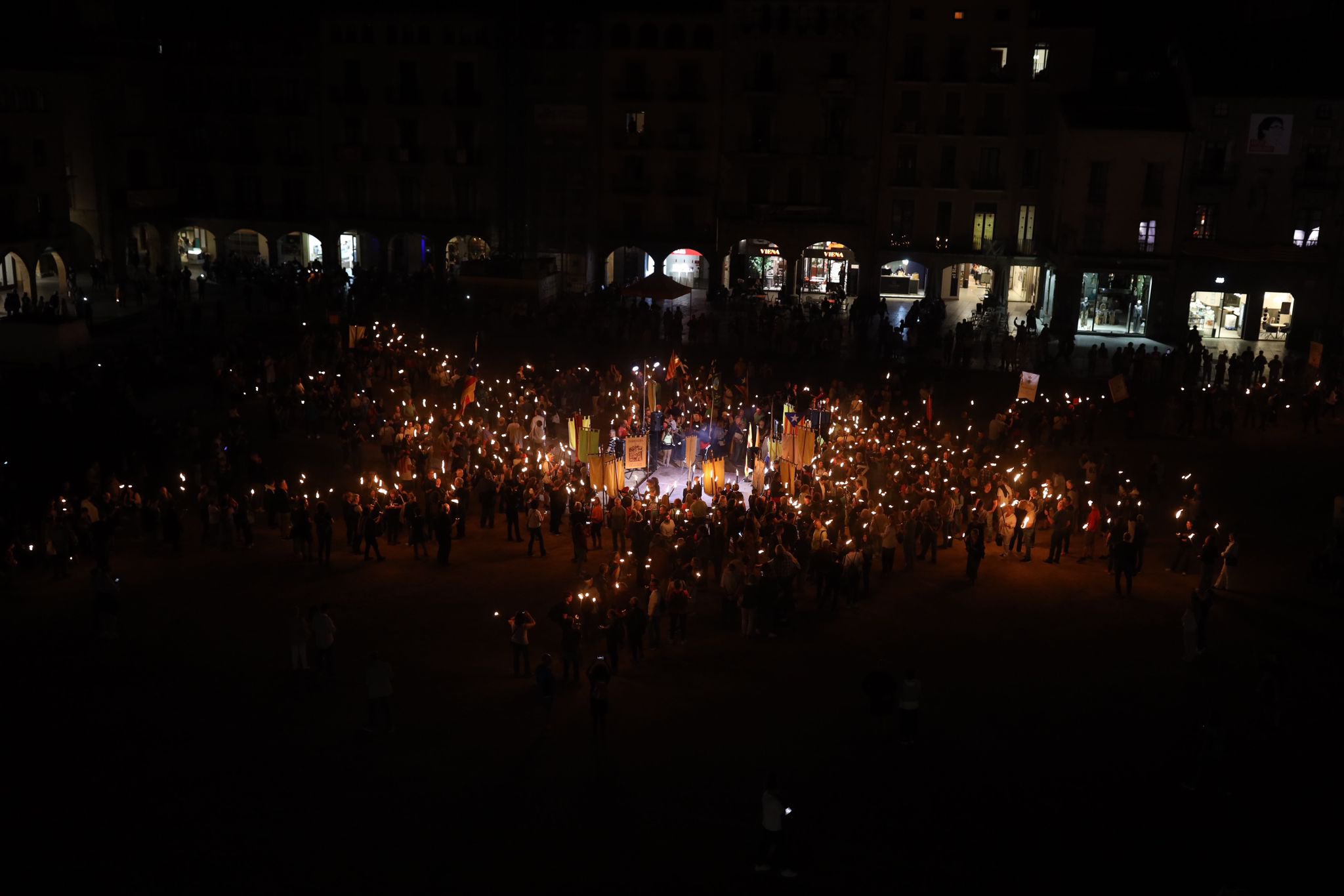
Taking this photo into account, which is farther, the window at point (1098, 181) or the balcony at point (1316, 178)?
the window at point (1098, 181)

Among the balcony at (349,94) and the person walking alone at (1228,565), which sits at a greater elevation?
the balcony at (349,94)

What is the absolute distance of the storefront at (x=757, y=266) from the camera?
54.1 metres

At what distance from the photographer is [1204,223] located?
47375 mm

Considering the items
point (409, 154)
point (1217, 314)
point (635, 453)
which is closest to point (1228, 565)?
point (635, 453)

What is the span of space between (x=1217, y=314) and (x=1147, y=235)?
3.83 metres

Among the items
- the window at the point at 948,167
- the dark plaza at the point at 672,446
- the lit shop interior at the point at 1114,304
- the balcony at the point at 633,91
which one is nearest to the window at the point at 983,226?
the dark plaza at the point at 672,446

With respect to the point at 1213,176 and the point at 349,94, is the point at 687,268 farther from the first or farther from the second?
the point at 1213,176

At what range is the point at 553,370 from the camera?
4019 cm

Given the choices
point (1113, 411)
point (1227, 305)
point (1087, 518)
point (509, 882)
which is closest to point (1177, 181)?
point (1227, 305)

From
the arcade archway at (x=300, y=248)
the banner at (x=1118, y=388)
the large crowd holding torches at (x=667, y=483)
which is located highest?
the arcade archway at (x=300, y=248)

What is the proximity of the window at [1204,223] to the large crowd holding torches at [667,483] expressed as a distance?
1360cm

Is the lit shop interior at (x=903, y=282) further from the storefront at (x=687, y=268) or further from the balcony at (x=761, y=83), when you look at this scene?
the balcony at (x=761, y=83)

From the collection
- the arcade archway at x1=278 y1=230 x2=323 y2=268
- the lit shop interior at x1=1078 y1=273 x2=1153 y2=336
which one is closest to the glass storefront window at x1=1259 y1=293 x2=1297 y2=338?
the lit shop interior at x1=1078 y1=273 x2=1153 y2=336

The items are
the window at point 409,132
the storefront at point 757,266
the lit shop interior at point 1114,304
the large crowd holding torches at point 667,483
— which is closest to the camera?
the large crowd holding torches at point 667,483
